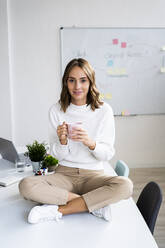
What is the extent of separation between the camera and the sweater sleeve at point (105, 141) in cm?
155

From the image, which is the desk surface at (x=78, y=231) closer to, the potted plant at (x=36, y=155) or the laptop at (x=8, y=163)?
the laptop at (x=8, y=163)

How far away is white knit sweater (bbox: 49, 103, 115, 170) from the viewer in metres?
1.59

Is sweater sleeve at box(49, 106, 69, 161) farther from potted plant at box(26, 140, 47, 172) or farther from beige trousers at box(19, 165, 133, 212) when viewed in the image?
beige trousers at box(19, 165, 133, 212)

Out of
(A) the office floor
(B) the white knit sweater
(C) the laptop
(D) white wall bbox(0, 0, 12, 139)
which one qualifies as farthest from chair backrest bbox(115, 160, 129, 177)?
(D) white wall bbox(0, 0, 12, 139)

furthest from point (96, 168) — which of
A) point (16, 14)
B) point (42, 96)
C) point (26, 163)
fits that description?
point (16, 14)

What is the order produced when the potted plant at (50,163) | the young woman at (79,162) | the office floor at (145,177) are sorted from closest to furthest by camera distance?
the young woman at (79,162), the potted plant at (50,163), the office floor at (145,177)

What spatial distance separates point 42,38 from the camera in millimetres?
3410

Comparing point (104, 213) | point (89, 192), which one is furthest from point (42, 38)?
point (104, 213)

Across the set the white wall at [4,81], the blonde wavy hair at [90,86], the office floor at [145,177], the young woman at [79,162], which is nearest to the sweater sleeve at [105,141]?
the young woman at [79,162]

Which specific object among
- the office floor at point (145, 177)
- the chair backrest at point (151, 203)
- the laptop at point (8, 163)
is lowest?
the office floor at point (145, 177)

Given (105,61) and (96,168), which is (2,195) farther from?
(105,61)

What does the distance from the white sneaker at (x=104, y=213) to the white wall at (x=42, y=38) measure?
96.8 inches

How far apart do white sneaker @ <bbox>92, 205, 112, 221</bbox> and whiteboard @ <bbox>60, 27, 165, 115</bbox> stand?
97.1 inches

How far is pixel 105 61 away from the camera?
3.51 metres
